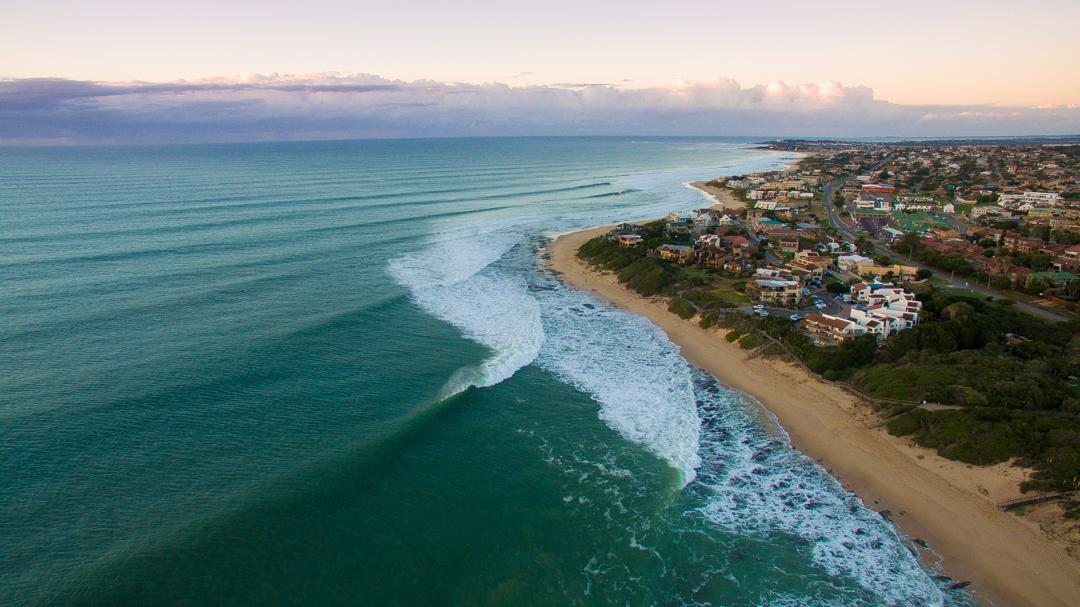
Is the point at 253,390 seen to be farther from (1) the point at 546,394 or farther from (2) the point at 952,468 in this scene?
(2) the point at 952,468

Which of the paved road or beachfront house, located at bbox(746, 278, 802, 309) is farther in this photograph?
beachfront house, located at bbox(746, 278, 802, 309)

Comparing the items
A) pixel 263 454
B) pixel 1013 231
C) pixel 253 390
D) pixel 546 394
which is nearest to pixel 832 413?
pixel 546 394

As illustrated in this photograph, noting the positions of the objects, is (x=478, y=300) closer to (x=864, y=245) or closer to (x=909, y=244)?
(x=864, y=245)

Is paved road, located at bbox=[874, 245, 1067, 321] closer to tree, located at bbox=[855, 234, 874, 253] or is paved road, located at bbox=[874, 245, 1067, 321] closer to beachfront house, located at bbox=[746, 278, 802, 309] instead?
tree, located at bbox=[855, 234, 874, 253]

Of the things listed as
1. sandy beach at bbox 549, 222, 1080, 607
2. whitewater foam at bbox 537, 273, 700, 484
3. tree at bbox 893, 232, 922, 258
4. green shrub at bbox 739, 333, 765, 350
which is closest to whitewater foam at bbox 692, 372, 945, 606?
sandy beach at bbox 549, 222, 1080, 607

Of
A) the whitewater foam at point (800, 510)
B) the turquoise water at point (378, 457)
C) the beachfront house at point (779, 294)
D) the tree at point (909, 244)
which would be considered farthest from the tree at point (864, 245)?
the whitewater foam at point (800, 510)

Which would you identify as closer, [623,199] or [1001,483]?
[1001,483]
